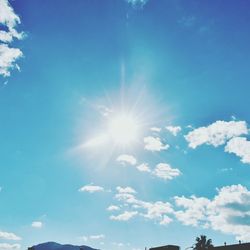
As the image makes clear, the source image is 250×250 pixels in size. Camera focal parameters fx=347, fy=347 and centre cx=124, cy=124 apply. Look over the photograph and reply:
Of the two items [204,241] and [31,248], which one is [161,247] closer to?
[204,241]

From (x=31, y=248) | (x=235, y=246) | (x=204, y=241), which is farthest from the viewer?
(x=31, y=248)

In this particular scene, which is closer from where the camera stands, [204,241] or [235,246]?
[235,246]

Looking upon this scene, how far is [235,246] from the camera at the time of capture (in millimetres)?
52938

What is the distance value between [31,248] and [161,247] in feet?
89.9

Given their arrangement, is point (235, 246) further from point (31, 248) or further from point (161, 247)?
point (31, 248)

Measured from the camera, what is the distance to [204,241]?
59750mm

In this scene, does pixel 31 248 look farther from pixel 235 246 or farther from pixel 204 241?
pixel 235 246

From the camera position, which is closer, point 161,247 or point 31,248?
point 161,247

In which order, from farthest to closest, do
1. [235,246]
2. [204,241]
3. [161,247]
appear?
[161,247] → [204,241] → [235,246]

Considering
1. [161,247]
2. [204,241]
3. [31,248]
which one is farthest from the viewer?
[31,248]

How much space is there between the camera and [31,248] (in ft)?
236

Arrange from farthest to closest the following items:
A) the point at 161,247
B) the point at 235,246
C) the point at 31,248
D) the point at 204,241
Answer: the point at 31,248 → the point at 161,247 → the point at 204,241 → the point at 235,246

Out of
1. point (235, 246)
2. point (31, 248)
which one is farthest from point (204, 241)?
point (31, 248)

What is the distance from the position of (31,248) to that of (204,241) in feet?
117
